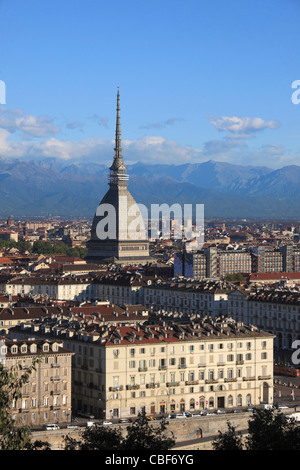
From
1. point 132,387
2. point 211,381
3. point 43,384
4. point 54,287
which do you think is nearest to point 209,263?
point 54,287

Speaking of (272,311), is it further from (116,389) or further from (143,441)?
(143,441)

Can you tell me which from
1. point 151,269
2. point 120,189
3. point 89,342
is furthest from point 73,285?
point 120,189

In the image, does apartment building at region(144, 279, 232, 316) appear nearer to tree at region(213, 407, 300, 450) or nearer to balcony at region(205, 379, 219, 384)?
balcony at region(205, 379, 219, 384)

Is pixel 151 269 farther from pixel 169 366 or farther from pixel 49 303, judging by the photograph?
pixel 169 366

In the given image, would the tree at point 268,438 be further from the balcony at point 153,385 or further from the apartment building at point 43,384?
the balcony at point 153,385

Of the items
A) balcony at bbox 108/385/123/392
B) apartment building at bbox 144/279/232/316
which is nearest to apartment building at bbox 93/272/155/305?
apartment building at bbox 144/279/232/316
